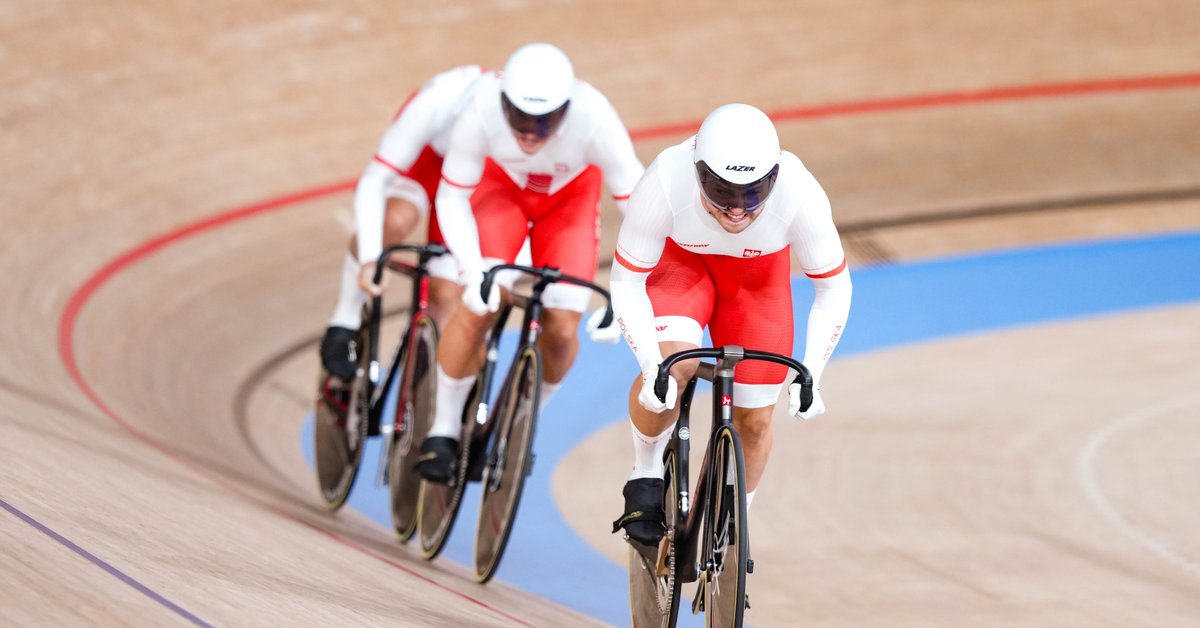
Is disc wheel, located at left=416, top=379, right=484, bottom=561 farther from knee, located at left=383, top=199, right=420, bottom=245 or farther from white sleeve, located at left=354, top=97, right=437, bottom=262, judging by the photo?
knee, located at left=383, top=199, right=420, bottom=245

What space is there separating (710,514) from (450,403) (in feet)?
4.06

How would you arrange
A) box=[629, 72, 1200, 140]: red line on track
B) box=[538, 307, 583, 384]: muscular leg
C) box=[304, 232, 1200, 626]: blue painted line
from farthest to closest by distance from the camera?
1. box=[629, 72, 1200, 140]: red line on track
2. box=[304, 232, 1200, 626]: blue painted line
3. box=[538, 307, 583, 384]: muscular leg

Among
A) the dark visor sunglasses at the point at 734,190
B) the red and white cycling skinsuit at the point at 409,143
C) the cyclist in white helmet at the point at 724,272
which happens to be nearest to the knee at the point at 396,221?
the red and white cycling skinsuit at the point at 409,143

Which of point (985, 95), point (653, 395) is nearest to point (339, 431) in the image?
point (653, 395)

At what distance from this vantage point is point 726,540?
9.02 feet

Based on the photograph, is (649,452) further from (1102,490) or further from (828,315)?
(1102,490)

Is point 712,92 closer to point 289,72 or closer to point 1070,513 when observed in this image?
point 289,72

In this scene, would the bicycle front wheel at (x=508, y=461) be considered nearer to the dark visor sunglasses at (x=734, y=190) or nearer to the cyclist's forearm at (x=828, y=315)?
the cyclist's forearm at (x=828, y=315)

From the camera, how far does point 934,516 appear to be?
4.38 meters

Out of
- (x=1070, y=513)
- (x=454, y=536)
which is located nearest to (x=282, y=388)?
(x=454, y=536)

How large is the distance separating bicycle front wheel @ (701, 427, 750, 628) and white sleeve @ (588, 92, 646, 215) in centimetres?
109

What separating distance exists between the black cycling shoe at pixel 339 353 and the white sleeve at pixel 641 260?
1.65 metres

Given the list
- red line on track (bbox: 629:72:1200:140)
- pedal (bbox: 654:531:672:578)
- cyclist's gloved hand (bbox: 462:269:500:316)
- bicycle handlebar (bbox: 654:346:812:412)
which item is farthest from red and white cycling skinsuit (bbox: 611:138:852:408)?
red line on track (bbox: 629:72:1200:140)

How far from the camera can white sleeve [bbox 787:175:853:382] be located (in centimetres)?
288
